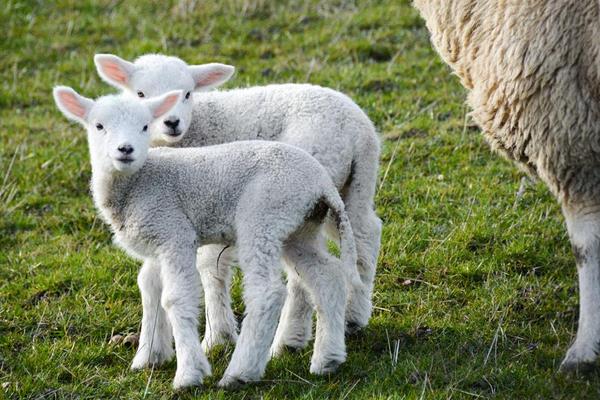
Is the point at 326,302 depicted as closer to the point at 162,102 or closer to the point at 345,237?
the point at 345,237

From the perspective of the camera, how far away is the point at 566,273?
660 cm

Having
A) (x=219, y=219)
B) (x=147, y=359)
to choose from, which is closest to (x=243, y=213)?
(x=219, y=219)

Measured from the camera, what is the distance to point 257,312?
5109 mm

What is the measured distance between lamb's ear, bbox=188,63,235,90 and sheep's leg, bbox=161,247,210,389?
1.47 m

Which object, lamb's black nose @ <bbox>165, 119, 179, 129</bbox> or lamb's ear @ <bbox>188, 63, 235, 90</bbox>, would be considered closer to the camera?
lamb's black nose @ <bbox>165, 119, 179, 129</bbox>

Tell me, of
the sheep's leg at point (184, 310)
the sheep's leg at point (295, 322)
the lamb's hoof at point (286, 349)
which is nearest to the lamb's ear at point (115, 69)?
the sheep's leg at point (184, 310)

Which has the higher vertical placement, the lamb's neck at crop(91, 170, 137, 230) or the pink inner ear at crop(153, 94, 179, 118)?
the pink inner ear at crop(153, 94, 179, 118)

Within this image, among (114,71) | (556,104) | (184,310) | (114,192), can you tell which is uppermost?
(556,104)

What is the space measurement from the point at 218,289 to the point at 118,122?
1.20 meters

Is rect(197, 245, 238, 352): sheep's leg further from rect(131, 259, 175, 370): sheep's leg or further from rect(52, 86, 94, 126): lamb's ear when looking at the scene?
rect(52, 86, 94, 126): lamb's ear

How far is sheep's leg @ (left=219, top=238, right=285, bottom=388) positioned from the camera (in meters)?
5.11

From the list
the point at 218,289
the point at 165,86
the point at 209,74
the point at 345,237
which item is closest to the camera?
the point at 345,237

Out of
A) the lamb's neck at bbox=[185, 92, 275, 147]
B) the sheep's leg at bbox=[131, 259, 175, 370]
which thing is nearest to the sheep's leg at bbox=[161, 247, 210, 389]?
the sheep's leg at bbox=[131, 259, 175, 370]

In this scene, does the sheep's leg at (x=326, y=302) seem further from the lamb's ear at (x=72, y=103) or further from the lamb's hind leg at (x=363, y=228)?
the lamb's ear at (x=72, y=103)
